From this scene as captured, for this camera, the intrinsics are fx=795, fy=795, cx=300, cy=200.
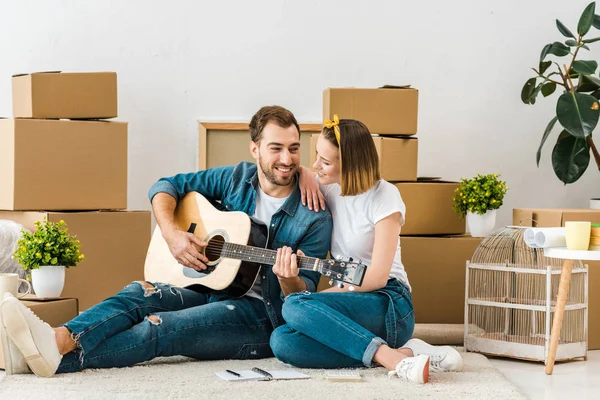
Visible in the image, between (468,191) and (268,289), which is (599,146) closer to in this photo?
(468,191)

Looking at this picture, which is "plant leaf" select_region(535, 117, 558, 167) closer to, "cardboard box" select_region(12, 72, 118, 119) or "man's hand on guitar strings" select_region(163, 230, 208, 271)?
"man's hand on guitar strings" select_region(163, 230, 208, 271)

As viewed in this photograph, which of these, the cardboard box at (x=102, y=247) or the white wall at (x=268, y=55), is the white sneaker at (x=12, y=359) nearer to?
the cardboard box at (x=102, y=247)

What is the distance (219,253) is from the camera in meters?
2.49

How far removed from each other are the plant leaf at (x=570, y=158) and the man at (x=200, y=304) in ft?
4.44

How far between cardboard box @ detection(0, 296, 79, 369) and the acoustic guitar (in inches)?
10.8

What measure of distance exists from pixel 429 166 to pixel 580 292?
3.67 ft

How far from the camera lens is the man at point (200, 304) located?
2.16 metres

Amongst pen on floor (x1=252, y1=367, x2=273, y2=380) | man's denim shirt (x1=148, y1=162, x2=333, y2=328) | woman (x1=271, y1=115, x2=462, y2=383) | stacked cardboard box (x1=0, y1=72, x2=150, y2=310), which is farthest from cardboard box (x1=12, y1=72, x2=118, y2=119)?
pen on floor (x1=252, y1=367, x2=273, y2=380)

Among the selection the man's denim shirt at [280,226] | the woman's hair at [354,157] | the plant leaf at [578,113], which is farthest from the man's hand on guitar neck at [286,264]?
the plant leaf at [578,113]

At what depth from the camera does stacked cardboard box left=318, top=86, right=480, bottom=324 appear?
3.14 m

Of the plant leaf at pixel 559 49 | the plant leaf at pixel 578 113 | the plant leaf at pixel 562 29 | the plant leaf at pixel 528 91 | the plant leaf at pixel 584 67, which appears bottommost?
the plant leaf at pixel 578 113

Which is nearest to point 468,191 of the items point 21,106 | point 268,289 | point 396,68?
point 396,68

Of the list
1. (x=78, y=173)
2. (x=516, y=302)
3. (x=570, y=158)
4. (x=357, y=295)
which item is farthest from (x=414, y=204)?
(x=78, y=173)

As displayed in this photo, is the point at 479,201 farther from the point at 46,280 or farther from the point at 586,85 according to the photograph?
the point at 46,280
